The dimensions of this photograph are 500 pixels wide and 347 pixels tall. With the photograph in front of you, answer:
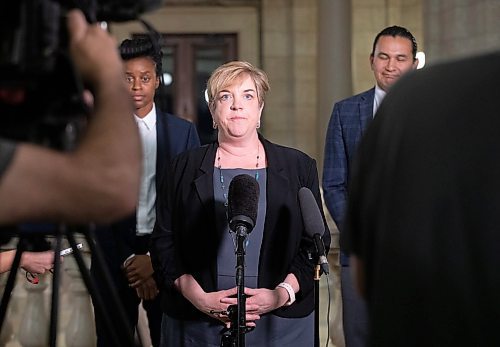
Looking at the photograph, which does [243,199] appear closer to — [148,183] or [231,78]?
[231,78]

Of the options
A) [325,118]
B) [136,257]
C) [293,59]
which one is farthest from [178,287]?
[293,59]

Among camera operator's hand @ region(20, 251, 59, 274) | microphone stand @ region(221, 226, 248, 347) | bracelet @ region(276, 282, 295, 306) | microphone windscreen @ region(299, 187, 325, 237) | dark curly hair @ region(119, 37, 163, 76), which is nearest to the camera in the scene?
microphone stand @ region(221, 226, 248, 347)

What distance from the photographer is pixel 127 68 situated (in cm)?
364

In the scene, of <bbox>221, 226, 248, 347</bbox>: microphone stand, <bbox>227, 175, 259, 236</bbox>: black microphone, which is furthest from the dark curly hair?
<bbox>221, 226, 248, 347</bbox>: microphone stand

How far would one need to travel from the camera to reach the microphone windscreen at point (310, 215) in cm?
273

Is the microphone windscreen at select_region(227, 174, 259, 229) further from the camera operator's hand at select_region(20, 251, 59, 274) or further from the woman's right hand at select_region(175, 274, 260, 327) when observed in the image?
the camera operator's hand at select_region(20, 251, 59, 274)

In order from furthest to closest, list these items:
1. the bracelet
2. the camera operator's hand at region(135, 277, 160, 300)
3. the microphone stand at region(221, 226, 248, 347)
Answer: the camera operator's hand at region(135, 277, 160, 300) → the bracelet → the microphone stand at region(221, 226, 248, 347)

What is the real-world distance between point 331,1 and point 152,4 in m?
7.58

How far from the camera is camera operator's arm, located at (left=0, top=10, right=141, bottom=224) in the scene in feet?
4.71

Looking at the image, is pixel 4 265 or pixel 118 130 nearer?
pixel 118 130

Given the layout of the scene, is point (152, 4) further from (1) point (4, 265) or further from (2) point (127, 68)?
(2) point (127, 68)

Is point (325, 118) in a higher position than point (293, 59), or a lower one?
lower

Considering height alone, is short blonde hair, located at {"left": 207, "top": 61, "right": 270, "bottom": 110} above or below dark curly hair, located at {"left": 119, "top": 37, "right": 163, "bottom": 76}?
below

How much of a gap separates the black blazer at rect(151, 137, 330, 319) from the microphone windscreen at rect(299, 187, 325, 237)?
0.28 metres
